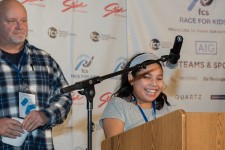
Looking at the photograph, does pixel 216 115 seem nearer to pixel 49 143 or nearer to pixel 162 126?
pixel 162 126

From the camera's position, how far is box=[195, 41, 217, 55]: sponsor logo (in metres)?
5.37

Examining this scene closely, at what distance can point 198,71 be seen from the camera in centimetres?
533

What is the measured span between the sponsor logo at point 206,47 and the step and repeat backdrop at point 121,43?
0.01 m

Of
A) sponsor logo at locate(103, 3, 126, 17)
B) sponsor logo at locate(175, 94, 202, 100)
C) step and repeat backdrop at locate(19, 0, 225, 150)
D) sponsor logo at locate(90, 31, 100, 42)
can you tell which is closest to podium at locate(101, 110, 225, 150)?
step and repeat backdrop at locate(19, 0, 225, 150)

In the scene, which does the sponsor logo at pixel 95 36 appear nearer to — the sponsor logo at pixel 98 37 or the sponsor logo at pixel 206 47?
the sponsor logo at pixel 98 37

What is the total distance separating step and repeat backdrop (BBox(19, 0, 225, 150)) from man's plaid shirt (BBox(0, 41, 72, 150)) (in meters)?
0.95

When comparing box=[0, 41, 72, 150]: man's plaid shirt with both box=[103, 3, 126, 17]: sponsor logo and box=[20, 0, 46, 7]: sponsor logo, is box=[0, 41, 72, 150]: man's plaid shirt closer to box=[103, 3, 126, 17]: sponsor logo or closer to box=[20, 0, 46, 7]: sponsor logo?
box=[20, 0, 46, 7]: sponsor logo

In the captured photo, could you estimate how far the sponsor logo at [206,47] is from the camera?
17.6ft

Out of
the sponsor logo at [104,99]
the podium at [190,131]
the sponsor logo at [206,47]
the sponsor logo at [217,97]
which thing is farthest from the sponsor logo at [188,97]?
the podium at [190,131]

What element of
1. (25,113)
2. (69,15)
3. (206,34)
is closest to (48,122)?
(25,113)

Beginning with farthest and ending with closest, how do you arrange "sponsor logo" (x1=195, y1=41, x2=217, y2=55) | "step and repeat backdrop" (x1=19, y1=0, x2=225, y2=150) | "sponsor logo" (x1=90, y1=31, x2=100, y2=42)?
"sponsor logo" (x1=195, y1=41, x2=217, y2=55)
"sponsor logo" (x1=90, y1=31, x2=100, y2=42)
"step and repeat backdrop" (x1=19, y1=0, x2=225, y2=150)

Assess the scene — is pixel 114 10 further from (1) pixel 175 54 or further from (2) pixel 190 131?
(2) pixel 190 131

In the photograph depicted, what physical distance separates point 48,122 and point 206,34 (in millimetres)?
2755

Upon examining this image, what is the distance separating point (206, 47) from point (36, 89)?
2.62 metres
